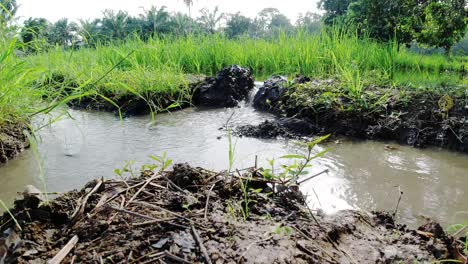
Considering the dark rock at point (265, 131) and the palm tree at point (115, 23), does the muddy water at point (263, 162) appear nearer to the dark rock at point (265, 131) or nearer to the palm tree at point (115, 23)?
the dark rock at point (265, 131)

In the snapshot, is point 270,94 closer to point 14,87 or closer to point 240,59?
point 240,59

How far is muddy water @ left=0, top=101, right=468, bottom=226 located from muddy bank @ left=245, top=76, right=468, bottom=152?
254 mm

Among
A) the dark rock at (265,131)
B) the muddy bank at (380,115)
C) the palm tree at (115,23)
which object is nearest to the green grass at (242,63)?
the muddy bank at (380,115)

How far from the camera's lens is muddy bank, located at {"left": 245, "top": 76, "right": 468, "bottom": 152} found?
3741 millimetres

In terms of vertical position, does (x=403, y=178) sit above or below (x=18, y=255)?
below

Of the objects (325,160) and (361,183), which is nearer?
(361,183)

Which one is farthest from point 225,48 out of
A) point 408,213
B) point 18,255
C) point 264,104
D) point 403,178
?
point 18,255

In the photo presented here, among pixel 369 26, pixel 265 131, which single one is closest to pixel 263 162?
pixel 265 131

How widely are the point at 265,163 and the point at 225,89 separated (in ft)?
9.31

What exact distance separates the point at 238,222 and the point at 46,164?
6.81ft

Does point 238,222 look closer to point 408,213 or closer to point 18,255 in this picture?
point 18,255

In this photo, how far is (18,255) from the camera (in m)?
1.34

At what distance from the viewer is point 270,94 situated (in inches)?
209

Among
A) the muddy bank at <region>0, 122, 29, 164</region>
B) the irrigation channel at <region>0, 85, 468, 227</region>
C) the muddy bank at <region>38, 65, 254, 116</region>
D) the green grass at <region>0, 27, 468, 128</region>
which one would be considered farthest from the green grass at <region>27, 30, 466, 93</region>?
the muddy bank at <region>0, 122, 29, 164</region>
